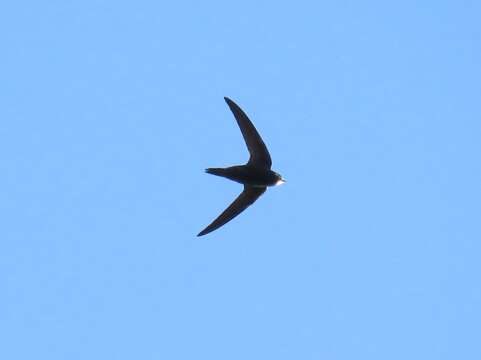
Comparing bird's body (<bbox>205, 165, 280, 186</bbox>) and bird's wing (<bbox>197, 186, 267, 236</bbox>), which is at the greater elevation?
bird's body (<bbox>205, 165, 280, 186</bbox>)

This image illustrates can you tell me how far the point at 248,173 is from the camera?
25094 mm

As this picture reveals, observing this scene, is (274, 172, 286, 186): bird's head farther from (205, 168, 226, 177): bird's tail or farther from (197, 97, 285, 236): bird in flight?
(205, 168, 226, 177): bird's tail

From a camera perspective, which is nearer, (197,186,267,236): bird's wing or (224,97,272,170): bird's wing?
(224,97,272,170): bird's wing

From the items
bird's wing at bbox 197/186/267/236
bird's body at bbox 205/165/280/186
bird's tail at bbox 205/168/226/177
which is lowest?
bird's wing at bbox 197/186/267/236

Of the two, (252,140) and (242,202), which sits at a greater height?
(252,140)

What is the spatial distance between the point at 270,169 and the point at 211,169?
135cm

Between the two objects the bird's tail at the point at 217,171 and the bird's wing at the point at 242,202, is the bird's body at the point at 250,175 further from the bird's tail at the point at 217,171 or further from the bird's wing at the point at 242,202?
the bird's wing at the point at 242,202

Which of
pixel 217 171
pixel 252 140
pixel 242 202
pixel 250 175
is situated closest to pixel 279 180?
pixel 250 175

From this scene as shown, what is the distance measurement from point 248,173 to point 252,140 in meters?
0.68

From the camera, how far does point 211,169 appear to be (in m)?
Result: 24.7

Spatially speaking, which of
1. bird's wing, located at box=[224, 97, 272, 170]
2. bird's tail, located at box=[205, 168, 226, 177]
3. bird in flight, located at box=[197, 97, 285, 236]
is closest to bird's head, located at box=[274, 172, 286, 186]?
bird in flight, located at box=[197, 97, 285, 236]

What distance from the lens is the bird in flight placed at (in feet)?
81.4

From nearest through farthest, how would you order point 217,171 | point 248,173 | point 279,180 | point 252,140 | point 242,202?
1. point 217,171
2. point 252,140
3. point 248,173
4. point 279,180
5. point 242,202

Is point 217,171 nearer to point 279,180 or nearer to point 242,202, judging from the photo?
point 242,202
